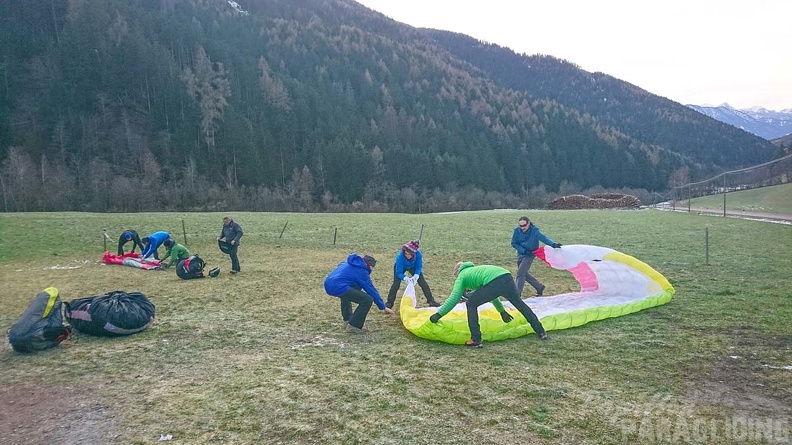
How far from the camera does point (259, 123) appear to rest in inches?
3450

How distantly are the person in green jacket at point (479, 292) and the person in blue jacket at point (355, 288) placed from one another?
134 cm

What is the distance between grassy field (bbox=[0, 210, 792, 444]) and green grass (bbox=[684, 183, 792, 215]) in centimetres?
Result: 3178

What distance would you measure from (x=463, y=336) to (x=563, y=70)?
19104cm

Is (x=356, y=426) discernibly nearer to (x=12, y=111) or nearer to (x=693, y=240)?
(x=693, y=240)

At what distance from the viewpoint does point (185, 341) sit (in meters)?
8.40

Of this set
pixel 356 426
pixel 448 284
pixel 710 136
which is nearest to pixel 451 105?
pixel 710 136

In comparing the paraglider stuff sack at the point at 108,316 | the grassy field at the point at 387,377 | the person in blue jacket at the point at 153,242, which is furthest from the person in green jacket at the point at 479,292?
the person in blue jacket at the point at 153,242

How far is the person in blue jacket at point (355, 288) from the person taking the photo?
8.77 metres

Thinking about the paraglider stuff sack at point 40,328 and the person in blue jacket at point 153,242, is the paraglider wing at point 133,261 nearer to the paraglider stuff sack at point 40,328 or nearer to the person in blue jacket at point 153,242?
the person in blue jacket at point 153,242

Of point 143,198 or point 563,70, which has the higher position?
point 563,70

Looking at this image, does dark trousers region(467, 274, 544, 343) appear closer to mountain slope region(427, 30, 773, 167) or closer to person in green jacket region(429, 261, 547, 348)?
person in green jacket region(429, 261, 547, 348)

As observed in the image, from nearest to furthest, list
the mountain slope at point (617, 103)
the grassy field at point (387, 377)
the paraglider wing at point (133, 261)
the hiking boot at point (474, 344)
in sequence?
1. the grassy field at point (387, 377)
2. the hiking boot at point (474, 344)
3. the paraglider wing at point (133, 261)
4. the mountain slope at point (617, 103)

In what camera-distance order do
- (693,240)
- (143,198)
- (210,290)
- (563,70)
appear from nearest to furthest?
(210,290), (693,240), (143,198), (563,70)

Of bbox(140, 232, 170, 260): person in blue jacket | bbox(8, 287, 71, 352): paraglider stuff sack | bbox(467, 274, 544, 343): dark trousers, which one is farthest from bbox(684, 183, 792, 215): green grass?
bbox(8, 287, 71, 352): paraglider stuff sack
